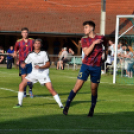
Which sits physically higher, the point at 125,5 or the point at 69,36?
the point at 125,5

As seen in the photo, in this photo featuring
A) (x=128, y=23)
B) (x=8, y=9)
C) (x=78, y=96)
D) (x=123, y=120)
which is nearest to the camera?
(x=123, y=120)

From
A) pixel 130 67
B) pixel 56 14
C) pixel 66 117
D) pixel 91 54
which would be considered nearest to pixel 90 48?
pixel 91 54

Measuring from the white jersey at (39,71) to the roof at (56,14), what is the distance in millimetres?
24635

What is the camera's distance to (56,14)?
36.4 metres

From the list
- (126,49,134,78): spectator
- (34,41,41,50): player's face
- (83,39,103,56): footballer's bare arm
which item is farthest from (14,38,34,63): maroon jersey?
(126,49,134,78): spectator

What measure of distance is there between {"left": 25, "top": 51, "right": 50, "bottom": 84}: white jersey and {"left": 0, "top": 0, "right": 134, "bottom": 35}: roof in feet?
80.8

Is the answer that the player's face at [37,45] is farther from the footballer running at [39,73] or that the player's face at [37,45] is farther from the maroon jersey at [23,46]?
the maroon jersey at [23,46]

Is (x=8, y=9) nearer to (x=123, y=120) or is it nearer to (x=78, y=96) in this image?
(x=78, y=96)

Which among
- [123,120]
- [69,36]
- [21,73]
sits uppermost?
[69,36]

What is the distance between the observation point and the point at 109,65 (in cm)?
2416

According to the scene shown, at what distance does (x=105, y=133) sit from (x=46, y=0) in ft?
106

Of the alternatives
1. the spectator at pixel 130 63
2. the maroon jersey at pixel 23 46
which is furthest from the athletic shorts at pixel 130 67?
the maroon jersey at pixel 23 46

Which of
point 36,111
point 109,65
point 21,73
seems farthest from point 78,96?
point 109,65

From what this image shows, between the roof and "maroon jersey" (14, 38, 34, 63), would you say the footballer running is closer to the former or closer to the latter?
"maroon jersey" (14, 38, 34, 63)
